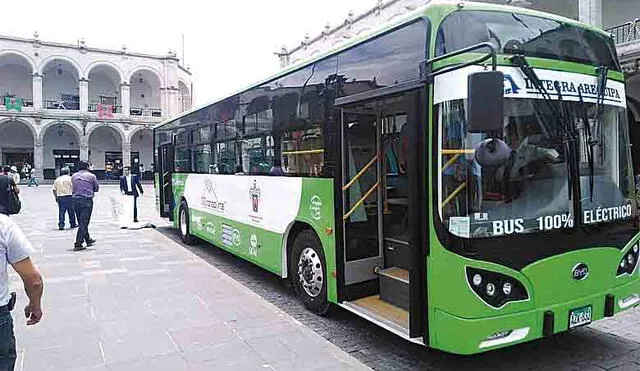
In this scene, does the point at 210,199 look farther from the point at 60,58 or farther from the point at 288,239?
the point at 60,58

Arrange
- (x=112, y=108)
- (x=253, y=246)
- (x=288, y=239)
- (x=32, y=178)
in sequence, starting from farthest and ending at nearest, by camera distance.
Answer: (x=112, y=108), (x=32, y=178), (x=253, y=246), (x=288, y=239)

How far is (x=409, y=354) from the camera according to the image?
466cm

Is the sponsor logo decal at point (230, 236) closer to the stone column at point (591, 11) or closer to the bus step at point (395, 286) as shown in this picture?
the bus step at point (395, 286)

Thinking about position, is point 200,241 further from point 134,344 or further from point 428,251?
point 428,251

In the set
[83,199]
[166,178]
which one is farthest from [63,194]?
[83,199]

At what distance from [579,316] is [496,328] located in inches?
34.3

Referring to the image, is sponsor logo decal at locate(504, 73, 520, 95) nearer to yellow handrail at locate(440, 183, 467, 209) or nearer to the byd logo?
yellow handrail at locate(440, 183, 467, 209)

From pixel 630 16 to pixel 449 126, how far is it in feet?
54.6

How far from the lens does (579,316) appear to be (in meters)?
4.00

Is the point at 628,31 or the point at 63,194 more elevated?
the point at 628,31

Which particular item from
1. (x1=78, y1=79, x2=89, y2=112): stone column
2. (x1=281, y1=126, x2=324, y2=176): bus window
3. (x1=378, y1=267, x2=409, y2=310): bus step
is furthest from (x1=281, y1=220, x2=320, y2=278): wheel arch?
(x1=78, y1=79, x2=89, y2=112): stone column

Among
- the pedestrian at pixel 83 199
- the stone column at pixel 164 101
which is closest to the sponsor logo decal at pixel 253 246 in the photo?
the pedestrian at pixel 83 199

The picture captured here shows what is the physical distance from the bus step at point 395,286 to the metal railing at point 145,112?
4441 centimetres

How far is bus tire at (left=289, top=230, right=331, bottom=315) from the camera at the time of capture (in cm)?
563
